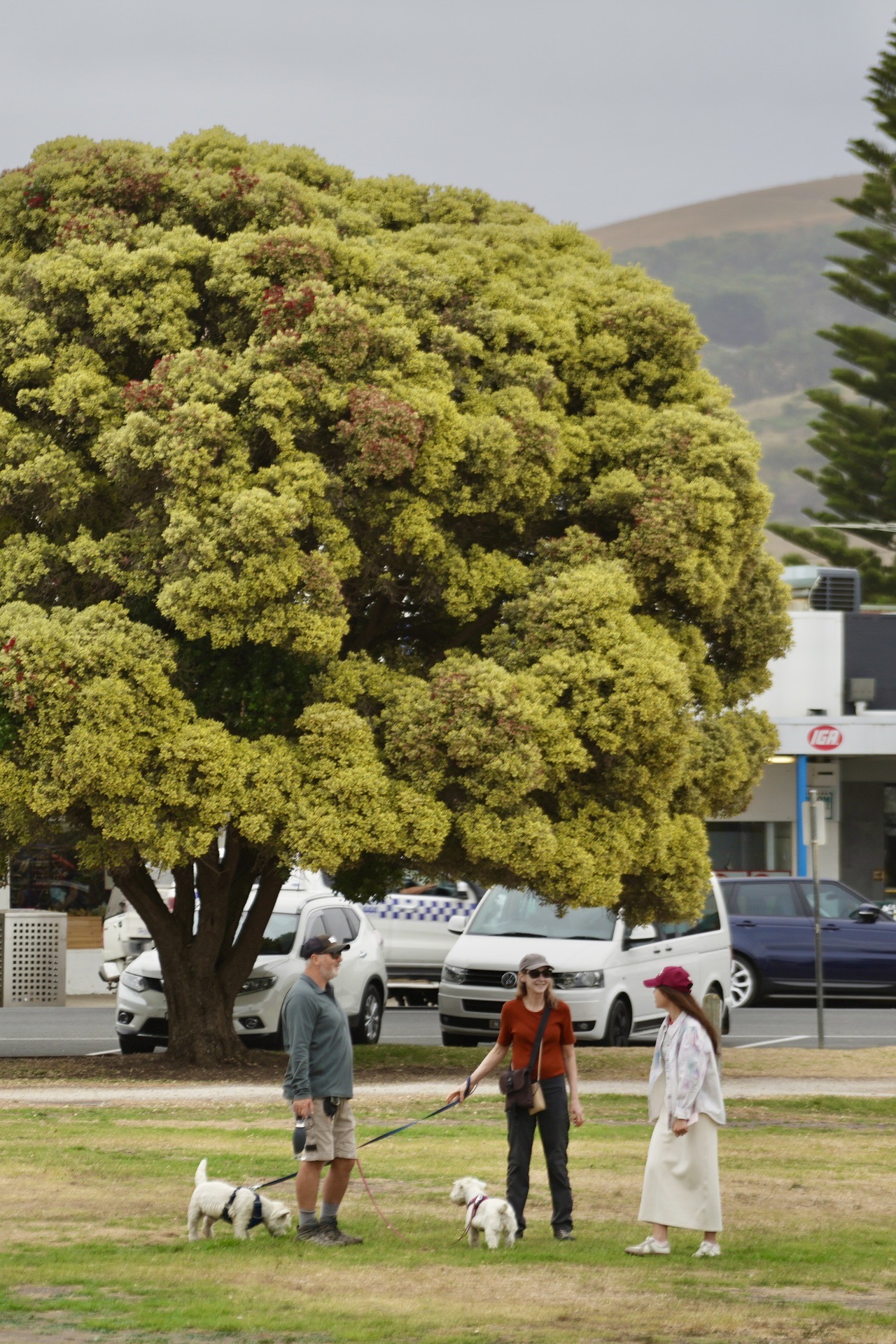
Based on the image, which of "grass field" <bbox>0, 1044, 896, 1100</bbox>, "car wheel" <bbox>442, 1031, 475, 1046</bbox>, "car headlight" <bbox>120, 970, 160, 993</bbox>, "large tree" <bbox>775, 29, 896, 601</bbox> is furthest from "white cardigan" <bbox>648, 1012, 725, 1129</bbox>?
"large tree" <bbox>775, 29, 896, 601</bbox>

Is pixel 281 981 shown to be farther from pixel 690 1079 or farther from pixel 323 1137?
pixel 690 1079

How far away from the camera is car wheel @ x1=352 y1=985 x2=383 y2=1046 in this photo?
1969 centimetres

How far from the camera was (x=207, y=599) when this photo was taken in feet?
46.5

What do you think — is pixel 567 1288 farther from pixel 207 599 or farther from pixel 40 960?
pixel 40 960

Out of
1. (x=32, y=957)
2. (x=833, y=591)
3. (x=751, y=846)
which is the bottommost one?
(x=32, y=957)

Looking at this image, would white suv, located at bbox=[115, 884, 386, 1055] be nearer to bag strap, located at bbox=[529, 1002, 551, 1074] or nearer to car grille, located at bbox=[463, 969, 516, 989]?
car grille, located at bbox=[463, 969, 516, 989]

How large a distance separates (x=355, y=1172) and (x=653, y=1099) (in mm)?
2783

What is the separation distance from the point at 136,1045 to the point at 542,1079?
10664 millimetres

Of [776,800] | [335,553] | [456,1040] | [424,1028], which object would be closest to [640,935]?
[456,1040]

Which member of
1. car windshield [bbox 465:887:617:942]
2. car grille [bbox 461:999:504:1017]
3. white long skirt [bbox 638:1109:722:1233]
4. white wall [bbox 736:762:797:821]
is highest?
white wall [bbox 736:762:797:821]

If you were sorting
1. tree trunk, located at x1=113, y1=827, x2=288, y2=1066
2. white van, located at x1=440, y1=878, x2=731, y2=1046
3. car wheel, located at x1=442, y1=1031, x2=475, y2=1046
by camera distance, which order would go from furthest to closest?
car wheel, located at x1=442, y1=1031, x2=475, y2=1046 → white van, located at x1=440, y1=878, x2=731, y2=1046 → tree trunk, located at x1=113, y1=827, x2=288, y2=1066

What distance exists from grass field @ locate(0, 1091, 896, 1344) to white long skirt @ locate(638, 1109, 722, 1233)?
0.70 ft

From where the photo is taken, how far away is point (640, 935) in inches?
749

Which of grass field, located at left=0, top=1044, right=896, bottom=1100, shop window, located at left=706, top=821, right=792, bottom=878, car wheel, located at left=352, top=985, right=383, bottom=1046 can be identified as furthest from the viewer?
shop window, located at left=706, top=821, right=792, bottom=878
